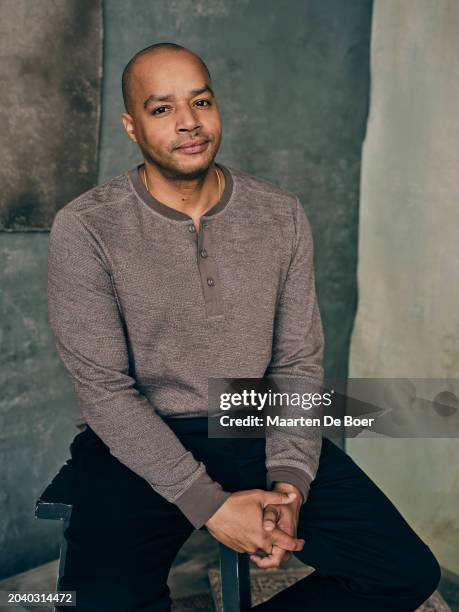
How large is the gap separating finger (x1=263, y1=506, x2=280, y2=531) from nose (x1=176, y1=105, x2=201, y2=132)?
86 cm

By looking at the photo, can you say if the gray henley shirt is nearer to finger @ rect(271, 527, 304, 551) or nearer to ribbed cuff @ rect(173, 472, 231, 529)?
ribbed cuff @ rect(173, 472, 231, 529)

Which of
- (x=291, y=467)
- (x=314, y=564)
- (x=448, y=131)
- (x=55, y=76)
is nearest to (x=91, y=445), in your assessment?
(x=291, y=467)

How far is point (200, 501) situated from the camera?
1438 mm

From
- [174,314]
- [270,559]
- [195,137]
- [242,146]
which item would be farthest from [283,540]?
[242,146]

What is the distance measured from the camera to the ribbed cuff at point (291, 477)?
5.05 ft

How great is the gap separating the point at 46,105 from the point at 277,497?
1221 mm

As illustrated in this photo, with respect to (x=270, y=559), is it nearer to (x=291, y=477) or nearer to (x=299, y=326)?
(x=291, y=477)

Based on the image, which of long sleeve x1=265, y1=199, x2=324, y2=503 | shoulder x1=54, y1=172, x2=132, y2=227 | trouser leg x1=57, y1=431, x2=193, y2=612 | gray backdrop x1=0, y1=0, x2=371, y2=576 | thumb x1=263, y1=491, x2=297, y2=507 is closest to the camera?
trouser leg x1=57, y1=431, x2=193, y2=612

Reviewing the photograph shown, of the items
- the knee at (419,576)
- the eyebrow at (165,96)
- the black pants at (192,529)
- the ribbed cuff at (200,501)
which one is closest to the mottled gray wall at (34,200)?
the eyebrow at (165,96)

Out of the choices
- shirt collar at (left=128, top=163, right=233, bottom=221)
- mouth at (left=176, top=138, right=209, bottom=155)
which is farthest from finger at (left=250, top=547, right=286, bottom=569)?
mouth at (left=176, top=138, right=209, bottom=155)

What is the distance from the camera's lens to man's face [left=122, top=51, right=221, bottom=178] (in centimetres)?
163

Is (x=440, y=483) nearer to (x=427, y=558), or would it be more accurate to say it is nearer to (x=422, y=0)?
(x=427, y=558)

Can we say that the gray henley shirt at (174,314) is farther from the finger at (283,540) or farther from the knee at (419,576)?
the knee at (419,576)

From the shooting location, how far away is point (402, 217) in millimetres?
2373
